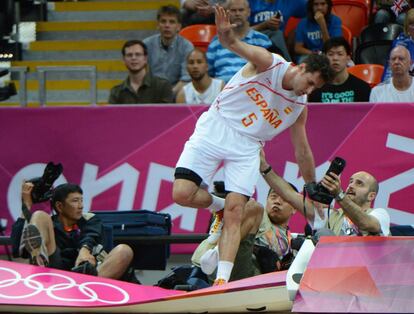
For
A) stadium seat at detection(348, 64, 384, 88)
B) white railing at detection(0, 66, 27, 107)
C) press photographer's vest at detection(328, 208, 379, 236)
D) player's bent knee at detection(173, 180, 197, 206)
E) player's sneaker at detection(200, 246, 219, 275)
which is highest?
stadium seat at detection(348, 64, 384, 88)

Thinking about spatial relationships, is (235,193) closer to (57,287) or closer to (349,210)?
(349,210)

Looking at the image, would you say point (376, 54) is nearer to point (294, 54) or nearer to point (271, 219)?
point (294, 54)

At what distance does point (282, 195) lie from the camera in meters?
8.50

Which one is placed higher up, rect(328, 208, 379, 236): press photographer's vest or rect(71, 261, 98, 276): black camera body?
rect(328, 208, 379, 236): press photographer's vest

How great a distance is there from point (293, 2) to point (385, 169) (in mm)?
2853

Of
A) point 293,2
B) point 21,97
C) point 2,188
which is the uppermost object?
point 293,2

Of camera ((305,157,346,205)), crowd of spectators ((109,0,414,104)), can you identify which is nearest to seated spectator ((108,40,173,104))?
crowd of spectators ((109,0,414,104))

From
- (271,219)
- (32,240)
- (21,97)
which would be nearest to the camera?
(32,240)

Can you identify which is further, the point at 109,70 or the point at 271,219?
the point at 109,70

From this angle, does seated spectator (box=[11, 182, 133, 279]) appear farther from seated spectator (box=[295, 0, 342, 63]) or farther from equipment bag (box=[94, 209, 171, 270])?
seated spectator (box=[295, 0, 342, 63])

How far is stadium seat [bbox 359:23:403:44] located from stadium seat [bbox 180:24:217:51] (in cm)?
162

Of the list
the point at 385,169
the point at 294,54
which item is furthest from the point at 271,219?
the point at 294,54

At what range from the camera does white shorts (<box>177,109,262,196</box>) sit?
8133 mm

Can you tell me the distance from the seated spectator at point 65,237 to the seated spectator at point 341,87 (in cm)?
244
